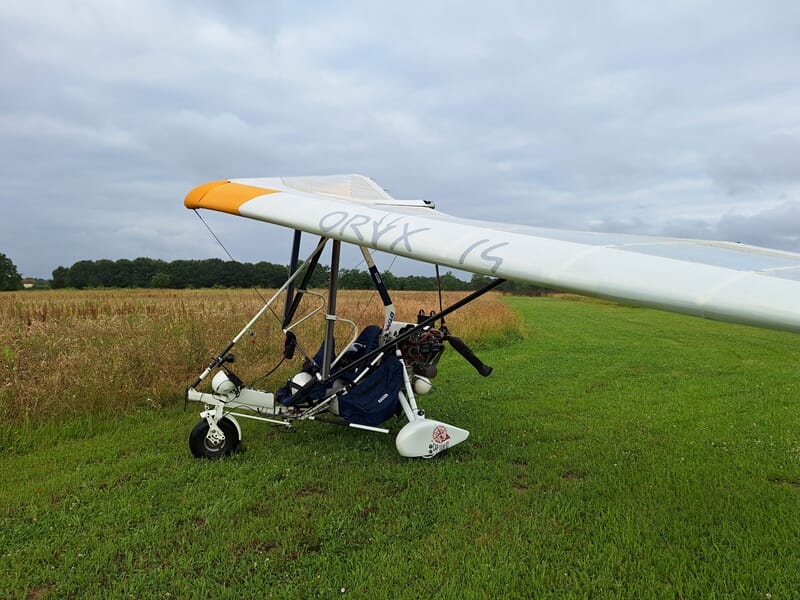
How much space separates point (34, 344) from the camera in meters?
6.48

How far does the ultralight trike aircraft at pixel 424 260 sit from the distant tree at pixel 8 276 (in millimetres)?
52669

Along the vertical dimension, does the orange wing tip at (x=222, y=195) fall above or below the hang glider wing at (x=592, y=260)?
above

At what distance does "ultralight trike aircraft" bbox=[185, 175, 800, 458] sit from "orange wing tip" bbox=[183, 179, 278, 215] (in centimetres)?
1

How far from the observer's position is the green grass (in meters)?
2.91

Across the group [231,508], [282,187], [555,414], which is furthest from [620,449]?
[282,187]

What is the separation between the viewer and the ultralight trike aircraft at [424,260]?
7.36 ft

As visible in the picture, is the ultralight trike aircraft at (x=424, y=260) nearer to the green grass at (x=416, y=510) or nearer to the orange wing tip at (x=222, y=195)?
the orange wing tip at (x=222, y=195)

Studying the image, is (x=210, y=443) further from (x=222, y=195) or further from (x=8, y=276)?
(x=8, y=276)

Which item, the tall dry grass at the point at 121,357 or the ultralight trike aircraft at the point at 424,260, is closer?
the ultralight trike aircraft at the point at 424,260

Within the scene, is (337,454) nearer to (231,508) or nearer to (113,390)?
(231,508)

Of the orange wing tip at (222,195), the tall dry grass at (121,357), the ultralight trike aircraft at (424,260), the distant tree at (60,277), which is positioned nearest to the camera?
the ultralight trike aircraft at (424,260)

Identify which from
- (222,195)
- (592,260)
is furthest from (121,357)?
(592,260)

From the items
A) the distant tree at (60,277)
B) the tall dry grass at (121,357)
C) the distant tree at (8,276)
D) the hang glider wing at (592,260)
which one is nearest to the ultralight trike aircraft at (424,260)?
the hang glider wing at (592,260)

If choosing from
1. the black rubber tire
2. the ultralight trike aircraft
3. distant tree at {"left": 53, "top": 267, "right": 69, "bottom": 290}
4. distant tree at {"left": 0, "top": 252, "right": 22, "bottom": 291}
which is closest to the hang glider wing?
the ultralight trike aircraft
